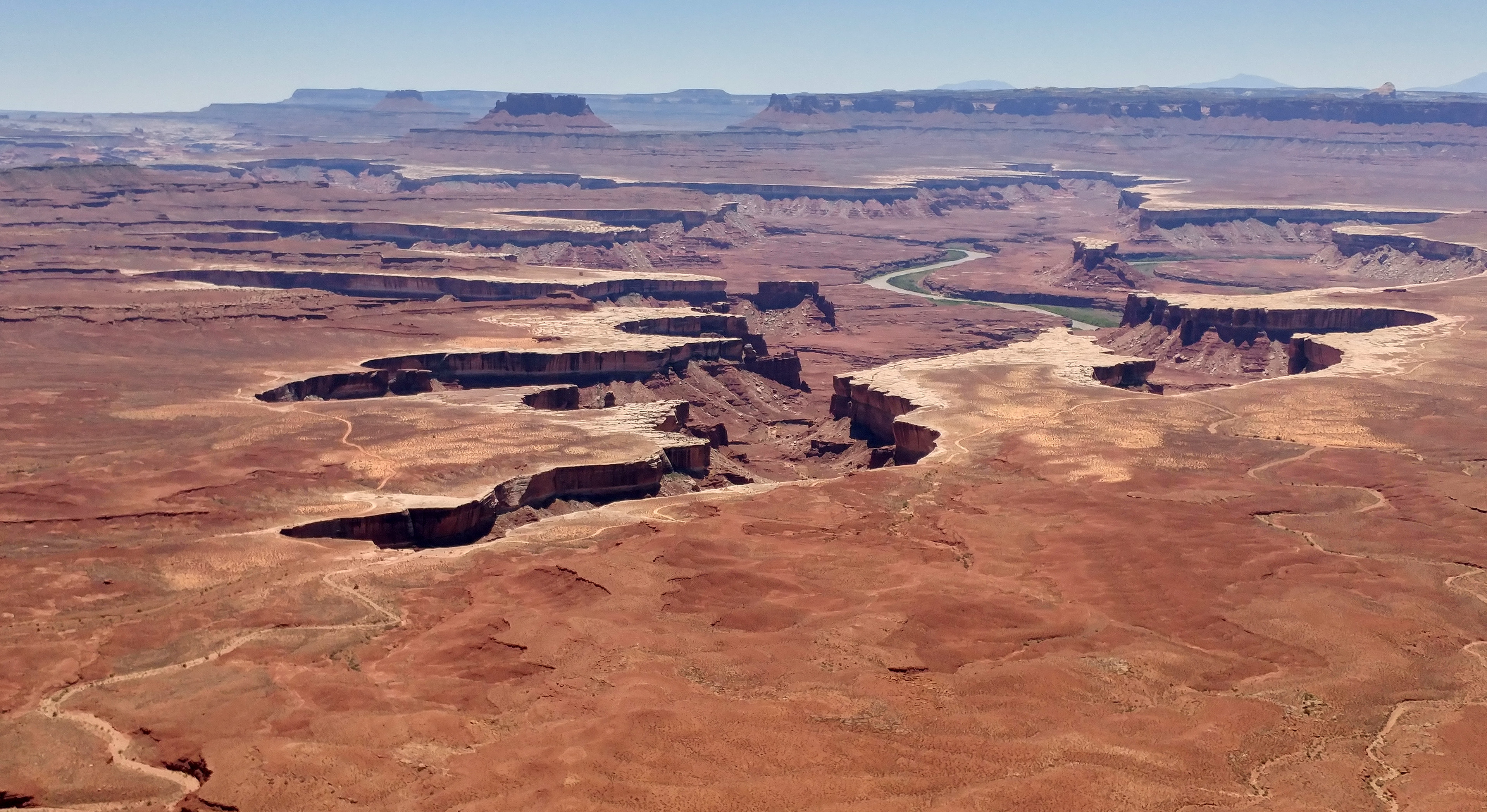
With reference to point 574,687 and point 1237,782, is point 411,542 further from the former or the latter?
point 1237,782

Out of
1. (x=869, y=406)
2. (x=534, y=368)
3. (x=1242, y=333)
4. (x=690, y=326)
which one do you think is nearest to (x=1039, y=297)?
(x=1242, y=333)

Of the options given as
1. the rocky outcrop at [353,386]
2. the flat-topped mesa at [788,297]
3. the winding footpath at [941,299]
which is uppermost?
the rocky outcrop at [353,386]

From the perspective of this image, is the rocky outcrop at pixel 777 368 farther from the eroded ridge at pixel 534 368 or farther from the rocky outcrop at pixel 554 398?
the rocky outcrop at pixel 554 398

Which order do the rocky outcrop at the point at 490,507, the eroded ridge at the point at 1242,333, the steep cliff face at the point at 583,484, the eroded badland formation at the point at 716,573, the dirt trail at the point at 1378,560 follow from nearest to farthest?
the dirt trail at the point at 1378,560
the eroded badland formation at the point at 716,573
the rocky outcrop at the point at 490,507
the steep cliff face at the point at 583,484
the eroded ridge at the point at 1242,333

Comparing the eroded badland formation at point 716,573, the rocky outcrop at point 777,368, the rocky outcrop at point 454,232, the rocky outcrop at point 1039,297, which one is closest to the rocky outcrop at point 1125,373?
the eroded badland formation at point 716,573

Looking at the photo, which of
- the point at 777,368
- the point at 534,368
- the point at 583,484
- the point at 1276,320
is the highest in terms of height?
the point at 583,484

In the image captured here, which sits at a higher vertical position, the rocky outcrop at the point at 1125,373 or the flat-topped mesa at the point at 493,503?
the flat-topped mesa at the point at 493,503

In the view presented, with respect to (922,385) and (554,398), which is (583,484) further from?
(922,385)
